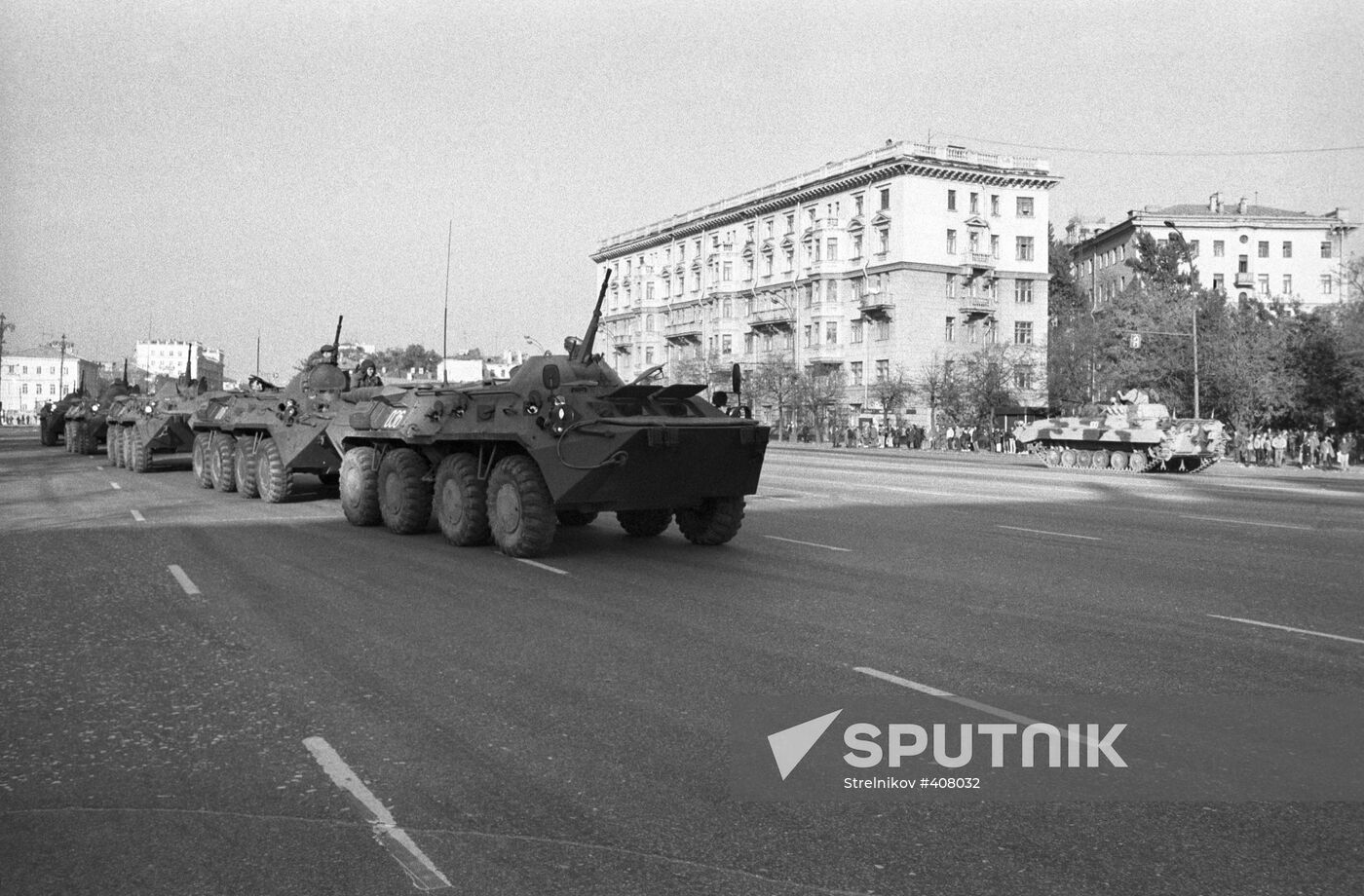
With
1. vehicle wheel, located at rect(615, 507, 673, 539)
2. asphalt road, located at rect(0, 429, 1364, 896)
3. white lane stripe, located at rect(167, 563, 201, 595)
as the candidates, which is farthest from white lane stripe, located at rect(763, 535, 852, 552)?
white lane stripe, located at rect(167, 563, 201, 595)

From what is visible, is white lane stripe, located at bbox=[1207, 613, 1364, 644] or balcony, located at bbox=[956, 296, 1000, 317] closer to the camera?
white lane stripe, located at bbox=[1207, 613, 1364, 644]

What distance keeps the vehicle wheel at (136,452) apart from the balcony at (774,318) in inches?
2158

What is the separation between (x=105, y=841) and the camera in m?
4.71

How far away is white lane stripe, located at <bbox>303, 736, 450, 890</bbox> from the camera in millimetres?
4348

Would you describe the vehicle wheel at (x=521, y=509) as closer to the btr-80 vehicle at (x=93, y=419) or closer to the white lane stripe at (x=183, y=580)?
the white lane stripe at (x=183, y=580)

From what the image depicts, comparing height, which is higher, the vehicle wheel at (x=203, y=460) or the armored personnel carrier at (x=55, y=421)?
the armored personnel carrier at (x=55, y=421)

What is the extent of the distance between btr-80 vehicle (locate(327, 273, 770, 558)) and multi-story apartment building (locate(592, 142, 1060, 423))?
5678 cm

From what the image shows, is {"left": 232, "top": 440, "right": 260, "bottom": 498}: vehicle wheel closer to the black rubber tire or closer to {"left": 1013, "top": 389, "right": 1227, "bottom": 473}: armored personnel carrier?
the black rubber tire

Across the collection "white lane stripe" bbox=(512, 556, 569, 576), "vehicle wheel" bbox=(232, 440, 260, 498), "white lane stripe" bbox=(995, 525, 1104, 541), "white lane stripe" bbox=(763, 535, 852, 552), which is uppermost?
"vehicle wheel" bbox=(232, 440, 260, 498)

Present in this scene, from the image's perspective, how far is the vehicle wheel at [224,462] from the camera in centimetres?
2239

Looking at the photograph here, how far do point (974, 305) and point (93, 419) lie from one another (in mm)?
51181

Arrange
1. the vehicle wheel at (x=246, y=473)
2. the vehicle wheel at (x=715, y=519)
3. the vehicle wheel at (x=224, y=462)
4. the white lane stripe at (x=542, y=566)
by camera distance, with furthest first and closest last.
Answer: the vehicle wheel at (x=224, y=462) < the vehicle wheel at (x=246, y=473) < the vehicle wheel at (x=715, y=519) < the white lane stripe at (x=542, y=566)

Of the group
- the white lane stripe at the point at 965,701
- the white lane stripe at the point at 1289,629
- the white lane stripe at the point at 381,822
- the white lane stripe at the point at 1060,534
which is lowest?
the white lane stripe at the point at 381,822

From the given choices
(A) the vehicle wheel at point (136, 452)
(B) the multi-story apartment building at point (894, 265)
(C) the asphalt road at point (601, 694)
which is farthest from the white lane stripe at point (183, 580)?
(B) the multi-story apartment building at point (894, 265)
